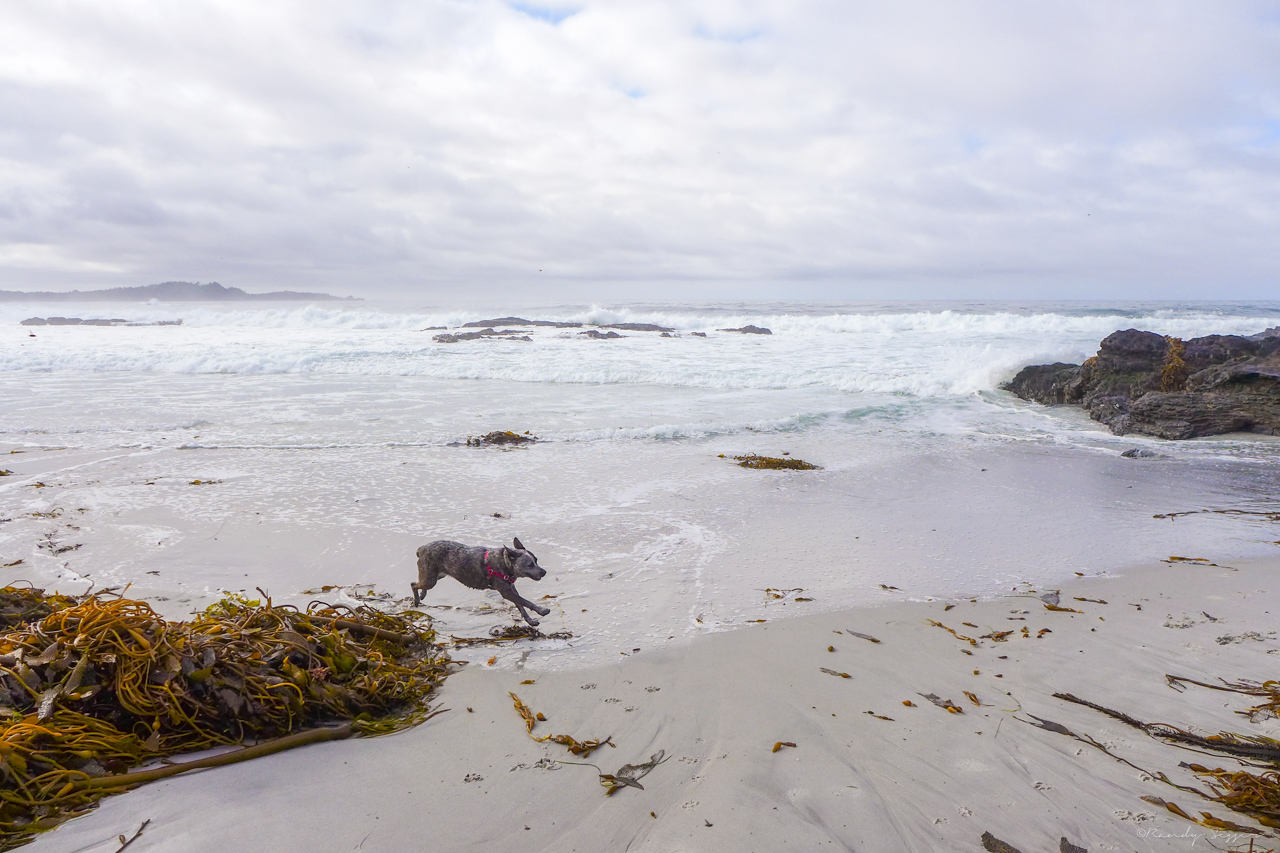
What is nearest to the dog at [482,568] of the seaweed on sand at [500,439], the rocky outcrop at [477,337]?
the seaweed on sand at [500,439]

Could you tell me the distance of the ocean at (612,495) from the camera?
467cm

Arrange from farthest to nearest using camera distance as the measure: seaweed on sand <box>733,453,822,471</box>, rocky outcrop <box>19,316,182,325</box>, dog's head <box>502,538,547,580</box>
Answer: rocky outcrop <box>19,316,182,325</box>
seaweed on sand <box>733,453,822,471</box>
dog's head <box>502,538,547,580</box>

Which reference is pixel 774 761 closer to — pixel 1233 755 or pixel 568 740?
pixel 568 740

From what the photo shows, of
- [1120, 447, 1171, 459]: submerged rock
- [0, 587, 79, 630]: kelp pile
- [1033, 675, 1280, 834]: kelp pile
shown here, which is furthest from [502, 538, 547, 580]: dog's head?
[1120, 447, 1171, 459]: submerged rock

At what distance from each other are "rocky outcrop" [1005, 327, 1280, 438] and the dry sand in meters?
8.92

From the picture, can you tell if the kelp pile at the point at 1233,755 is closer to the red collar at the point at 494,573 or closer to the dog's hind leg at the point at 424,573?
the red collar at the point at 494,573

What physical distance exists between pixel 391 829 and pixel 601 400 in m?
12.0

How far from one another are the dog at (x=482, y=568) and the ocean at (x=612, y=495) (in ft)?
0.90

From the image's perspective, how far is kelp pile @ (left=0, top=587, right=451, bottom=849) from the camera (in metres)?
2.40

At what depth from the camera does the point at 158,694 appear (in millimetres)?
2768

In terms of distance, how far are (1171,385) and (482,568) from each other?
14838 mm

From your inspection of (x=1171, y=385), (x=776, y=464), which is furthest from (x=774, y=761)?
(x=1171, y=385)

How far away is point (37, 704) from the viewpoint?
2.62m

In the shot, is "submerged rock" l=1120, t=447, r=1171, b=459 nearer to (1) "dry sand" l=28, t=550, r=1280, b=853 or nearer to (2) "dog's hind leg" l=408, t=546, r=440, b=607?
(1) "dry sand" l=28, t=550, r=1280, b=853
